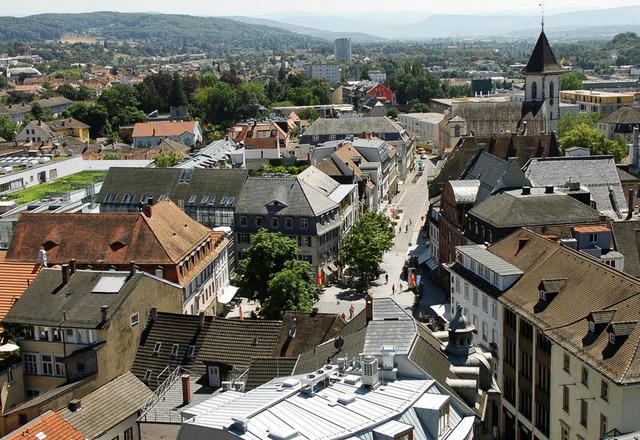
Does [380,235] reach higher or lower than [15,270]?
lower

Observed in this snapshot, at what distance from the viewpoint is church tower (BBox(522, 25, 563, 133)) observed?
113 m

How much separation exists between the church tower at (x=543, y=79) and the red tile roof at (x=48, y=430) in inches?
3528

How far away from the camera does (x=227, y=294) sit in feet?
214

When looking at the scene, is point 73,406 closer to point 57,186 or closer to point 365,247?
point 365,247

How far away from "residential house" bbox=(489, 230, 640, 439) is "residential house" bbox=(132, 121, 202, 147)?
11048 centimetres

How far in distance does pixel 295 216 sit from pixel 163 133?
8429 centimetres

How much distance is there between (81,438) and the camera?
34.6 metres

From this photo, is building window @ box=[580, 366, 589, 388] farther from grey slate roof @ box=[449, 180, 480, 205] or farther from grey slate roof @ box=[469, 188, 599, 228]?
grey slate roof @ box=[449, 180, 480, 205]

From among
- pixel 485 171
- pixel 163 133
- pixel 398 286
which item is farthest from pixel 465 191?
pixel 163 133

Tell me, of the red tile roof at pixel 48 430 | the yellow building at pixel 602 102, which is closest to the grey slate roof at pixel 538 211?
the red tile roof at pixel 48 430

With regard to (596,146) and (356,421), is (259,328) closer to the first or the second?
(356,421)

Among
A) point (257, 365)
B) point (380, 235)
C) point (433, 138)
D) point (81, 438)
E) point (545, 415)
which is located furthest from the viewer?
point (433, 138)

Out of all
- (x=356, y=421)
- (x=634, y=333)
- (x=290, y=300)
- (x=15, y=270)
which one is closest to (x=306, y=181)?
(x=290, y=300)

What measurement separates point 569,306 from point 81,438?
2198 cm
